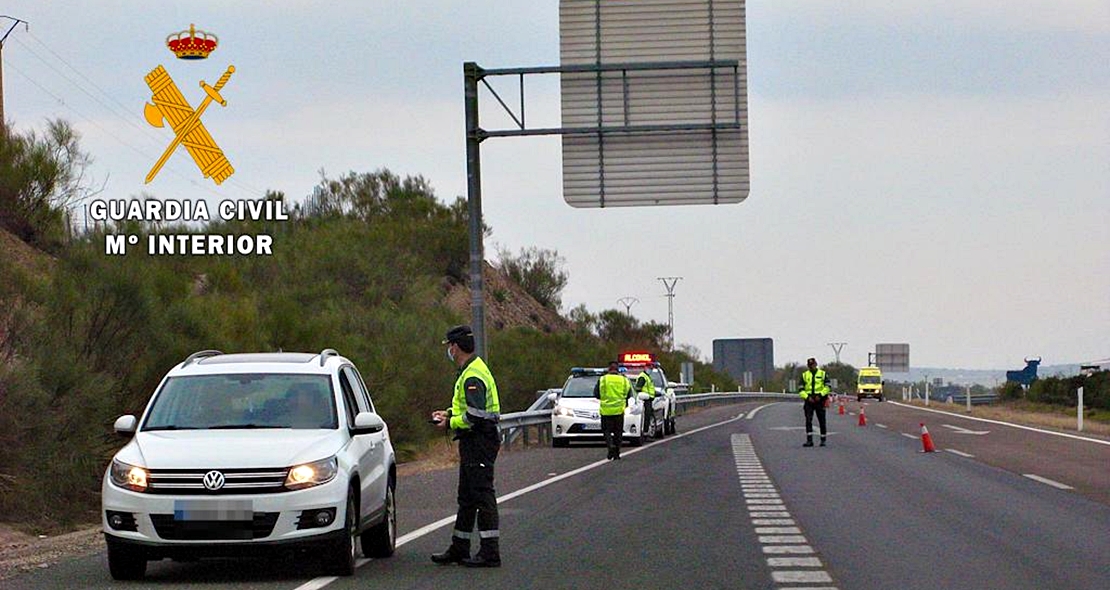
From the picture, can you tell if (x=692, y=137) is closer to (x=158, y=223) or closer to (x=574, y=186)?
(x=574, y=186)

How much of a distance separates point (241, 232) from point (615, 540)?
36077 millimetres

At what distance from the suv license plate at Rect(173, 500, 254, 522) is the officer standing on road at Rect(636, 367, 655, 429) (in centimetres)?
2484

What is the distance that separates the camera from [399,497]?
20.6 m

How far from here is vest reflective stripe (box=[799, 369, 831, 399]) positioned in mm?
33375

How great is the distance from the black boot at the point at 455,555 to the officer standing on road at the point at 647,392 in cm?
2305

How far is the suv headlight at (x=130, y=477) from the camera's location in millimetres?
11195

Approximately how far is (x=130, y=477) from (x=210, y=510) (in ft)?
2.18

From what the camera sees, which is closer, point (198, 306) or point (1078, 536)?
point (1078, 536)

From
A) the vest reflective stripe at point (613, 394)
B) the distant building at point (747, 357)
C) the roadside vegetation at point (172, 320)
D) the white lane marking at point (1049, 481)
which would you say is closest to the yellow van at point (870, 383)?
the distant building at point (747, 357)

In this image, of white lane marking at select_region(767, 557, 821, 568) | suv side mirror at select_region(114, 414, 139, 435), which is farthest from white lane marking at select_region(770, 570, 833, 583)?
suv side mirror at select_region(114, 414, 139, 435)

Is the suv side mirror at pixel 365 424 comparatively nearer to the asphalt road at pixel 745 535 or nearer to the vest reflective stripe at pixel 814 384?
the asphalt road at pixel 745 535

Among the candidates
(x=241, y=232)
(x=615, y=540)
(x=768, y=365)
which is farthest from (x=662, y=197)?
(x=768, y=365)

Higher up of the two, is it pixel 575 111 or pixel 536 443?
pixel 575 111

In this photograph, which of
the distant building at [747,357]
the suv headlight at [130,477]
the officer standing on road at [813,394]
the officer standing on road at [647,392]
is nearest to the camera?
the suv headlight at [130,477]
